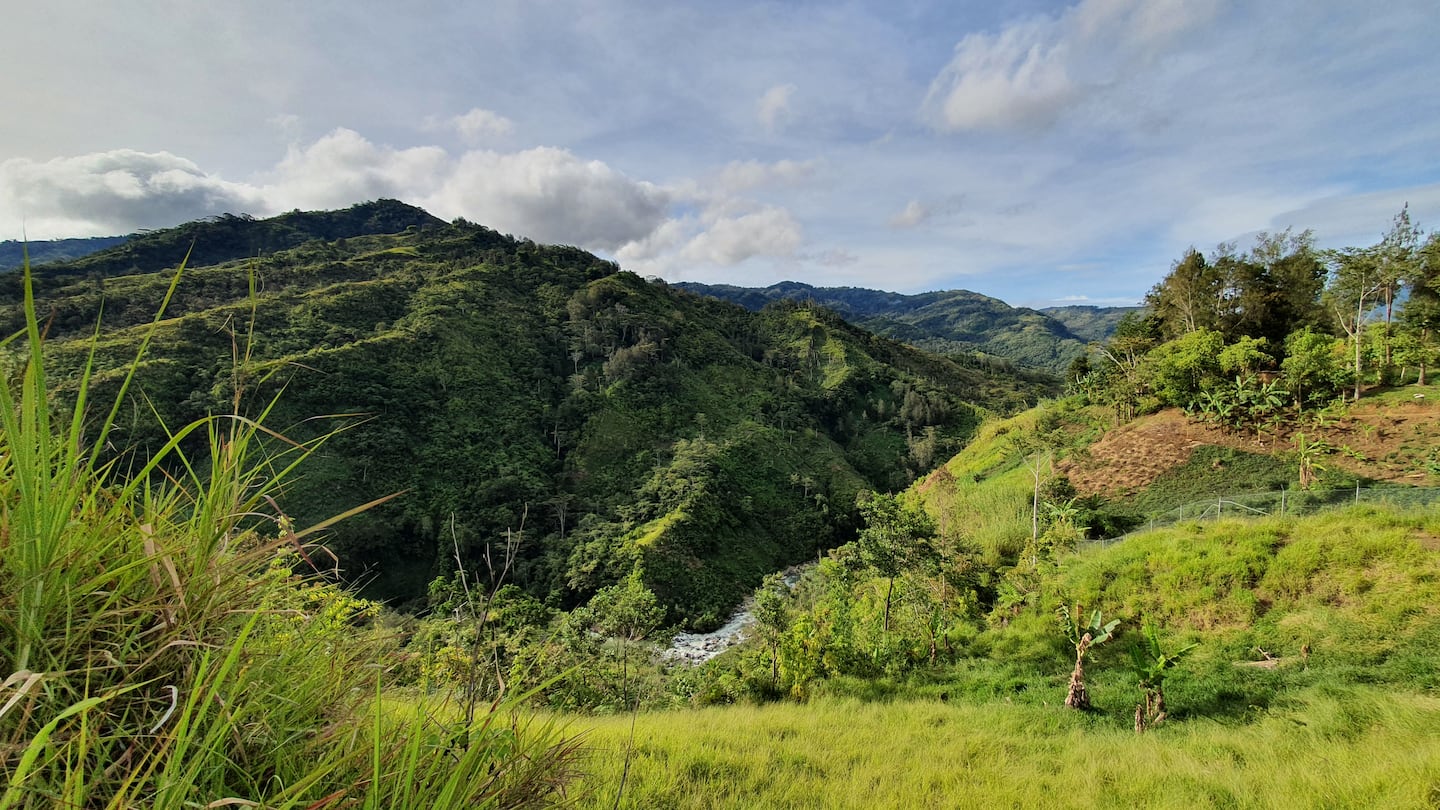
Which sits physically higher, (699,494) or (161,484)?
(161,484)

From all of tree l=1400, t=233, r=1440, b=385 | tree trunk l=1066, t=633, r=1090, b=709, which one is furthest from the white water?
tree l=1400, t=233, r=1440, b=385

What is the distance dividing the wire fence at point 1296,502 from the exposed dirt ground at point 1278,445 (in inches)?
68.9

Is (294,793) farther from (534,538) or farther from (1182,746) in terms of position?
(534,538)

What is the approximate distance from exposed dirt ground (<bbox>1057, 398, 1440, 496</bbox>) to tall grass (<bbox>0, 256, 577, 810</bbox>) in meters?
20.9

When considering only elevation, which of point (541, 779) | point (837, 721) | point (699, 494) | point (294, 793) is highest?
point (294, 793)

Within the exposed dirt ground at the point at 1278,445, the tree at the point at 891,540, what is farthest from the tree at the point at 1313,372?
→ the tree at the point at 891,540

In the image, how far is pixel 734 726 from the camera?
5273 mm

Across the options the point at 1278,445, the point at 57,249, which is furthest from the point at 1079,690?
the point at 57,249

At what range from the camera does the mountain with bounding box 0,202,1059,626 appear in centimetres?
3709

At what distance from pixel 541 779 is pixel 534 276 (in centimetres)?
8557

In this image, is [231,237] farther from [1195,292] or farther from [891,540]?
[1195,292]

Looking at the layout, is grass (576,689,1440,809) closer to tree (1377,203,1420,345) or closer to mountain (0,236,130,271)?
tree (1377,203,1420,345)

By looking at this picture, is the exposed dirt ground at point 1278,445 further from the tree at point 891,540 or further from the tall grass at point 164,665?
the tall grass at point 164,665

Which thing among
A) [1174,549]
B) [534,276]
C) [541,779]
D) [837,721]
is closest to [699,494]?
[1174,549]
